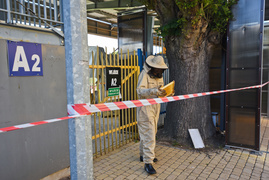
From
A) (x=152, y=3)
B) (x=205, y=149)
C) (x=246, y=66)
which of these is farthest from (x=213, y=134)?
(x=152, y=3)

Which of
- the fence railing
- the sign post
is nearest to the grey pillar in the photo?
the fence railing

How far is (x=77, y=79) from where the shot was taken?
1659mm

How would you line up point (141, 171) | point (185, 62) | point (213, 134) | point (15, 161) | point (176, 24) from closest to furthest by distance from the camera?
1. point (15, 161)
2. point (141, 171)
3. point (176, 24)
4. point (185, 62)
5. point (213, 134)

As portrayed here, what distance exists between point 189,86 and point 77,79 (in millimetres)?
4206

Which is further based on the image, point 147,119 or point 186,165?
point 186,165

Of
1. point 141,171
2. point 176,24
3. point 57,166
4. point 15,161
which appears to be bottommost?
point 141,171

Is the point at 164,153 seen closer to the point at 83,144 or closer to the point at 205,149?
the point at 205,149

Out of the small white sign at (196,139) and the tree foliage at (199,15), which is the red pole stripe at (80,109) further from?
the small white sign at (196,139)

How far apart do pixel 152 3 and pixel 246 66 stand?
2.71 metres

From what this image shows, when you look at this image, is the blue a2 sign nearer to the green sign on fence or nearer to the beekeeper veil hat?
the beekeeper veil hat

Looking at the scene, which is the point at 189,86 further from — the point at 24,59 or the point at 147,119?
the point at 24,59

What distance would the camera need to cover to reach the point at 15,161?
3.09 m

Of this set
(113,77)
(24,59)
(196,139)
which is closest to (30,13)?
(24,59)

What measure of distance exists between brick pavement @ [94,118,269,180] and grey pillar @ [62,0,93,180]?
→ 2.31m
